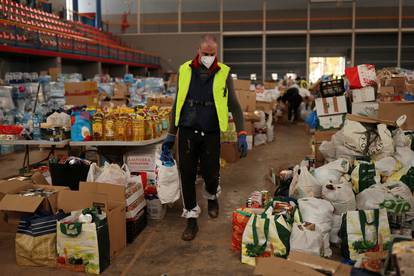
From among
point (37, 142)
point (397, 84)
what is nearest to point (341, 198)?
point (37, 142)

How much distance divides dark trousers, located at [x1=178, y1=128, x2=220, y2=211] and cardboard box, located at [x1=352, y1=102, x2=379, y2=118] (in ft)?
6.03

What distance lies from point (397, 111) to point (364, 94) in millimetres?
398

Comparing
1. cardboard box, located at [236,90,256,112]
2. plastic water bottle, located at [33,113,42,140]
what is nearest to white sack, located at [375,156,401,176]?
plastic water bottle, located at [33,113,42,140]

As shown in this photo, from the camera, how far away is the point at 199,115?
3.06 meters

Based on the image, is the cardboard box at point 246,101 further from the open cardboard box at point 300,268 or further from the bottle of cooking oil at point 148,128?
the open cardboard box at point 300,268

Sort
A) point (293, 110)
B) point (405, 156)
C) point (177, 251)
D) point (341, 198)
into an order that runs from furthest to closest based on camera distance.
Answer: point (293, 110)
point (405, 156)
point (341, 198)
point (177, 251)

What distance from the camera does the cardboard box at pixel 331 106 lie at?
432 centimetres

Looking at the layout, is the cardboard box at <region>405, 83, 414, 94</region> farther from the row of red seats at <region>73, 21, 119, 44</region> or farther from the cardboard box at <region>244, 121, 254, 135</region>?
the row of red seats at <region>73, 21, 119, 44</region>

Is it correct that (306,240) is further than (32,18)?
No

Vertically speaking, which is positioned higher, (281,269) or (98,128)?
(98,128)

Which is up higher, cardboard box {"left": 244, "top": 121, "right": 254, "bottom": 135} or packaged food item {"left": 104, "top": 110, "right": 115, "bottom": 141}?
packaged food item {"left": 104, "top": 110, "right": 115, "bottom": 141}

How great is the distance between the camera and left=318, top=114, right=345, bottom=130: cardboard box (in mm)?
4305

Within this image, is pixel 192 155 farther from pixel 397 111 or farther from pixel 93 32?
pixel 93 32

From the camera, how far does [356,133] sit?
12.1 feet
